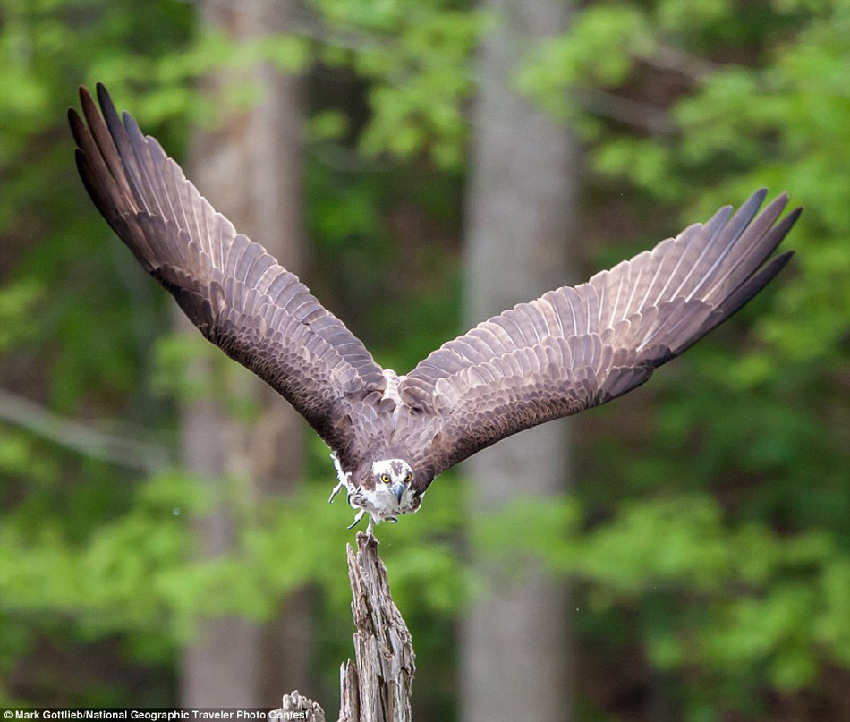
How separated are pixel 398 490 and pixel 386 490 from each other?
Result: 5 centimetres

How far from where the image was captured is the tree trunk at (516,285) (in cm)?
1164

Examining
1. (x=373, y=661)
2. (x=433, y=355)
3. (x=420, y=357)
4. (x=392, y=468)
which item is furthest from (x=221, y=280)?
(x=420, y=357)

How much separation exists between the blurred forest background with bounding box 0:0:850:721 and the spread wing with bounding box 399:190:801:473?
372 centimetres

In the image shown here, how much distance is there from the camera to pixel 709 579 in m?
12.0

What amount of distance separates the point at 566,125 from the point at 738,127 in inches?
52.3

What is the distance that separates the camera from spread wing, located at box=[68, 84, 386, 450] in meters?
6.22

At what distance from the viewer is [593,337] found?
260 inches

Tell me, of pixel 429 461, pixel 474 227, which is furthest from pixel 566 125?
pixel 429 461

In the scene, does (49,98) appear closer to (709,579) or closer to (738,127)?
(738,127)

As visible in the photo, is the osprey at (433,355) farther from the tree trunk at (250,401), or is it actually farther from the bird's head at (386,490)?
the tree trunk at (250,401)

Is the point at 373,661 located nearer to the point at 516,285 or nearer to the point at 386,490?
the point at 386,490

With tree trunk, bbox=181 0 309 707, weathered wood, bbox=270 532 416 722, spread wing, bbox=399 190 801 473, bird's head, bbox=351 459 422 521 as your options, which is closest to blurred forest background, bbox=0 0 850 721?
tree trunk, bbox=181 0 309 707

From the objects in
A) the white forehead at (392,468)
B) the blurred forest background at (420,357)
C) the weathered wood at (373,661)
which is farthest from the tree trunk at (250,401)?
the weathered wood at (373,661)

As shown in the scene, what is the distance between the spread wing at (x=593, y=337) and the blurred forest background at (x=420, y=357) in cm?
372
